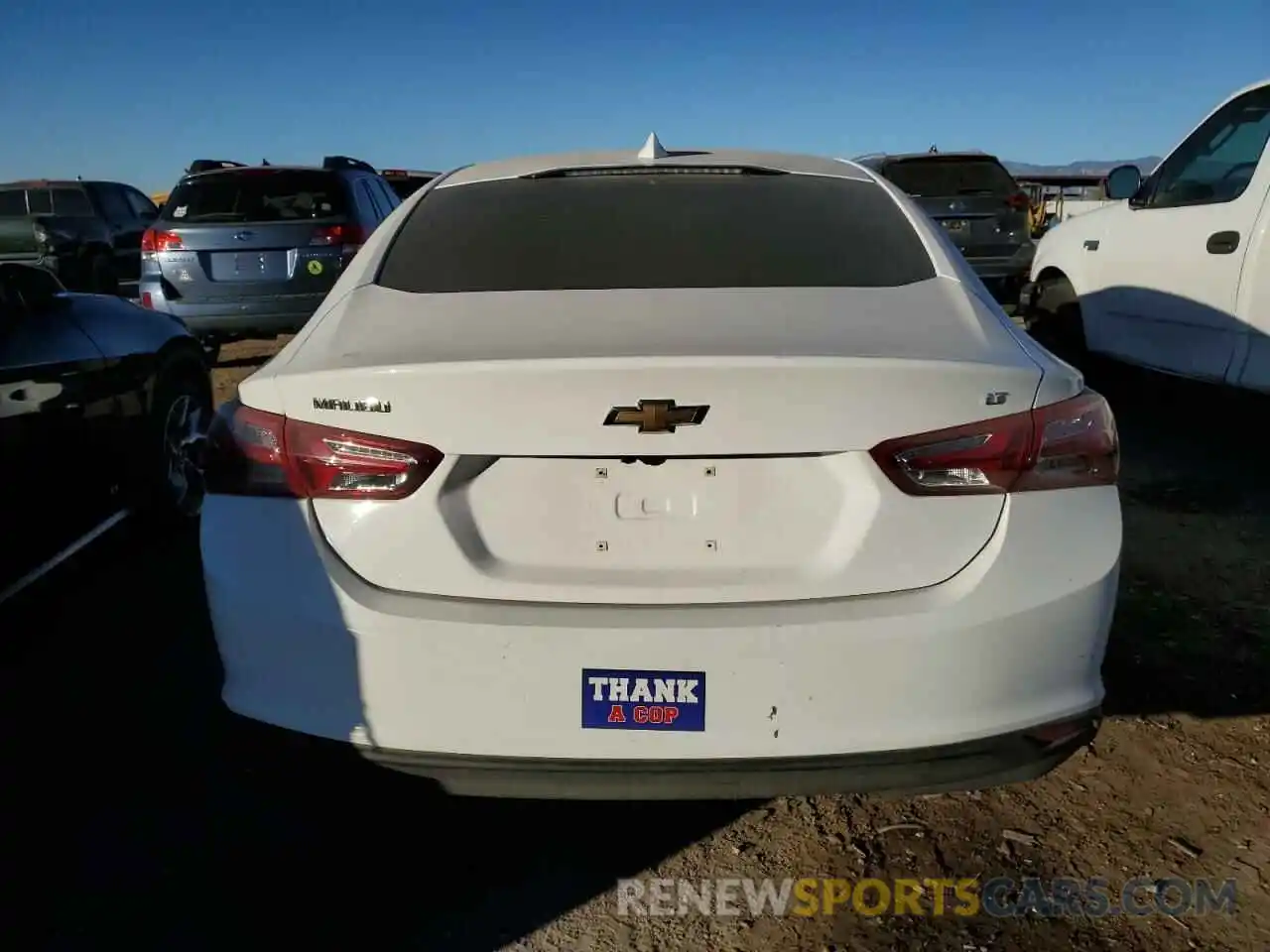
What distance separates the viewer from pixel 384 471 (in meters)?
1.95

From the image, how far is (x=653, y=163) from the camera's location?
316 centimetres

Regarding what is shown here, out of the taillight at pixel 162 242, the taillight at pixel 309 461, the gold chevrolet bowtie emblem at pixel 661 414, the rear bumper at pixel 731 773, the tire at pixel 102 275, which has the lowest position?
the rear bumper at pixel 731 773

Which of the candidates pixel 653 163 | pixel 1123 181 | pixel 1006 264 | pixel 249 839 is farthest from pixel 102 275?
pixel 249 839

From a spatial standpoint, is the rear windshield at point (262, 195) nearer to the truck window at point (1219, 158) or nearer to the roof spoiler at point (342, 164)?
the roof spoiler at point (342, 164)

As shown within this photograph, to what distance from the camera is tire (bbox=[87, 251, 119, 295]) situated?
14.4 meters

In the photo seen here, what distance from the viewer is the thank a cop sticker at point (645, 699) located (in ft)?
6.26

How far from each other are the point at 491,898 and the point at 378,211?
25.7 feet

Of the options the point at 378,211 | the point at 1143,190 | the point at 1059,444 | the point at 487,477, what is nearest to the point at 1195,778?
the point at 1059,444

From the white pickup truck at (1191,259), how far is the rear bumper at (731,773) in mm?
3768

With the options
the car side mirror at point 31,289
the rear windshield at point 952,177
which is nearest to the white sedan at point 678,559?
the car side mirror at point 31,289

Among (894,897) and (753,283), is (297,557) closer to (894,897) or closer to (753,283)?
(753,283)

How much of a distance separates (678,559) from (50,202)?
54.6 ft

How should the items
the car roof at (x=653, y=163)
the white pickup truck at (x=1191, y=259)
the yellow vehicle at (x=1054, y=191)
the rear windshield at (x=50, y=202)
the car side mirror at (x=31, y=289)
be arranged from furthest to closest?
the yellow vehicle at (x=1054, y=191) → the rear windshield at (x=50, y=202) → the white pickup truck at (x=1191, y=259) → the car side mirror at (x=31, y=289) → the car roof at (x=653, y=163)

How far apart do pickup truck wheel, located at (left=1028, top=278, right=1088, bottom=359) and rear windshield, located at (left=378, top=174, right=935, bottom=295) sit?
4.17 metres
